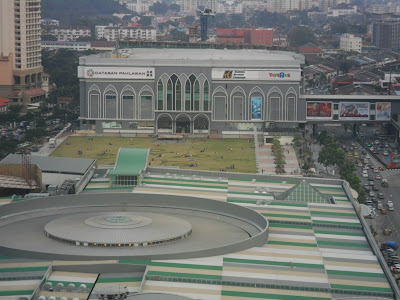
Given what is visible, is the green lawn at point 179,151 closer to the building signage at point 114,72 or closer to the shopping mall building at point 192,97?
the shopping mall building at point 192,97

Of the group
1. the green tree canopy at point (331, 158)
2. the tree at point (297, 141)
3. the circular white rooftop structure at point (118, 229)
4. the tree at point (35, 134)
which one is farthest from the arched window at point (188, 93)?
the circular white rooftop structure at point (118, 229)

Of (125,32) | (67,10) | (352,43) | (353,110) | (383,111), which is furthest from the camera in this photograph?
(125,32)

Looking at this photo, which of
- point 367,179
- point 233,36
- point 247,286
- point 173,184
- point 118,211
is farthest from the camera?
point 233,36

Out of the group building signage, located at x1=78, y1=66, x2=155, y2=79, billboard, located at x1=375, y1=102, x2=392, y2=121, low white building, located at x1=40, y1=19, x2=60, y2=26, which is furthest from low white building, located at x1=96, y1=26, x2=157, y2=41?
billboard, located at x1=375, y1=102, x2=392, y2=121

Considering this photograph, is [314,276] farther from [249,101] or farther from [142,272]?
[249,101]

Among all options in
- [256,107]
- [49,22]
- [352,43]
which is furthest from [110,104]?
[352,43]

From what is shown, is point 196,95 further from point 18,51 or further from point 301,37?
point 301,37

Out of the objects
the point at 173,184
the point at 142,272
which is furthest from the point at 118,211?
the point at 142,272
